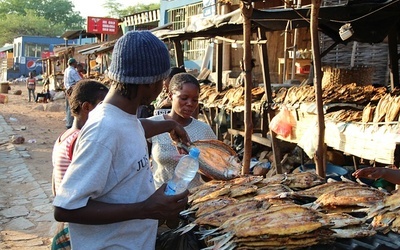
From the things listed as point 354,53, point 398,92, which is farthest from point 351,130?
point 354,53

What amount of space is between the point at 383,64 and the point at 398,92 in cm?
372

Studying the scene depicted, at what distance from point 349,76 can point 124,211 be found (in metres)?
5.76

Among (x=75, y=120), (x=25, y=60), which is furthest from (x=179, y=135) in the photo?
(x=25, y=60)

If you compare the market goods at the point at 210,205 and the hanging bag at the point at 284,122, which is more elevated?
the hanging bag at the point at 284,122

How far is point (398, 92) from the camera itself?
6059mm

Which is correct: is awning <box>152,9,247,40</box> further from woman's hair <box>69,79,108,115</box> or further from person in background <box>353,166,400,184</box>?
person in background <box>353,166,400,184</box>

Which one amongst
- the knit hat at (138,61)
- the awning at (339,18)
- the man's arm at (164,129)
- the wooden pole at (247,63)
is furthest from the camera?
the awning at (339,18)

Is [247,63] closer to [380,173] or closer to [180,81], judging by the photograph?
[180,81]

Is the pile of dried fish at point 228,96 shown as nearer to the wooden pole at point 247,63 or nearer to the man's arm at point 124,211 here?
the wooden pole at point 247,63

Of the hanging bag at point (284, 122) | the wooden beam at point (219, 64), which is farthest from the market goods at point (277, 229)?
the wooden beam at point (219, 64)

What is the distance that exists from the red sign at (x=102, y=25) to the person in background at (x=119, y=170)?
32.1 m

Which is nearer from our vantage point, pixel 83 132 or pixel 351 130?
pixel 83 132

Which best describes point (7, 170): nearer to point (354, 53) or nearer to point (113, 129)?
point (354, 53)

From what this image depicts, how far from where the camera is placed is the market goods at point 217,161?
3.52m
